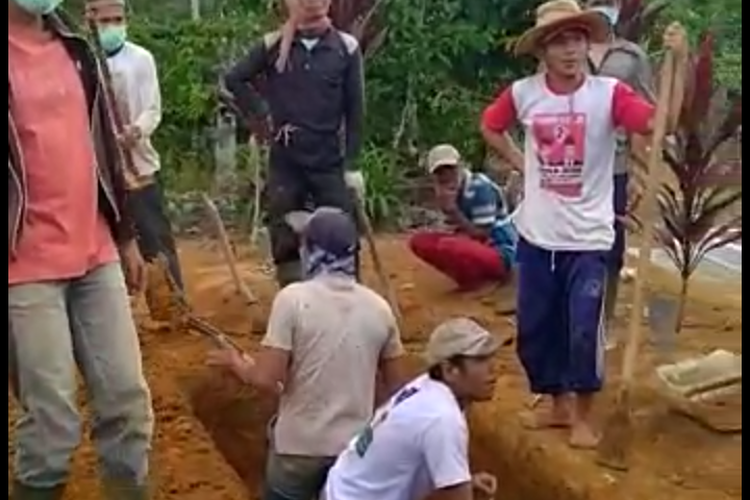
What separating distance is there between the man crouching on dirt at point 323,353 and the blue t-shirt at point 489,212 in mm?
4075

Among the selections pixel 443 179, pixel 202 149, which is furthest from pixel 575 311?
pixel 202 149

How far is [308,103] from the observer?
24.0 ft

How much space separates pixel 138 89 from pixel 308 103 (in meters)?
0.81

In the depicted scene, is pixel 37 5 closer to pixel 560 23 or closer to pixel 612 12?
pixel 560 23

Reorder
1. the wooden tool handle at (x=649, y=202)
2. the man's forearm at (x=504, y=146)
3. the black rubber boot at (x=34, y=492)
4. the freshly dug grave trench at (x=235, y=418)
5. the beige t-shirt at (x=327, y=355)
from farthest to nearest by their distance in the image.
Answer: the freshly dug grave trench at (x=235, y=418) < the man's forearm at (x=504, y=146) < the wooden tool handle at (x=649, y=202) < the beige t-shirt at (x=327, y=355) < the black rubber boot at (x=34, y=492)

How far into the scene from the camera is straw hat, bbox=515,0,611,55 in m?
5.79

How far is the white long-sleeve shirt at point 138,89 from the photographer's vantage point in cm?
749

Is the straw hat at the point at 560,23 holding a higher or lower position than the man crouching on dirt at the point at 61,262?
higher

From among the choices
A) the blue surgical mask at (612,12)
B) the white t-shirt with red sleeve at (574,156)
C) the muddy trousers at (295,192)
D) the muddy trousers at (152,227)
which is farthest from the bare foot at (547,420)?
the muddy trousers at (152,227)

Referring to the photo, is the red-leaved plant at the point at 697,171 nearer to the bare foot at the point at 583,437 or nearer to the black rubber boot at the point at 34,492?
the bare foot at the point at 583,437

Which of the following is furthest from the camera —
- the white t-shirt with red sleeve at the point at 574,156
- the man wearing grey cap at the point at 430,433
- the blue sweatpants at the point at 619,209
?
the blue sweatpants at the point at 619,209

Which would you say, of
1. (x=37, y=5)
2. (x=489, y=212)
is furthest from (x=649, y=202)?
(x=489, y=212)

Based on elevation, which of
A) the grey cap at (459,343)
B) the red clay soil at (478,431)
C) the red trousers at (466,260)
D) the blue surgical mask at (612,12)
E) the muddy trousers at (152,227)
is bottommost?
the red clay soil at (478,431)

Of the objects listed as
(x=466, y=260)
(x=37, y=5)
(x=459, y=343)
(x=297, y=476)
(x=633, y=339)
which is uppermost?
(x=37, y=5)
